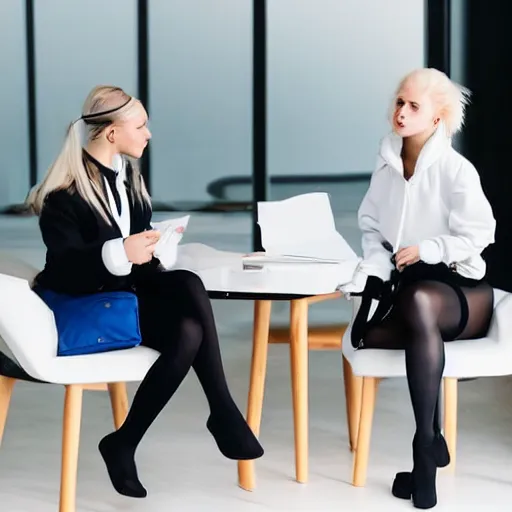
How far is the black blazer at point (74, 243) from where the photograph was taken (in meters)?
2.55

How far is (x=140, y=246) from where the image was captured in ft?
8.22

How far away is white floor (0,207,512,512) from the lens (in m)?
2.71

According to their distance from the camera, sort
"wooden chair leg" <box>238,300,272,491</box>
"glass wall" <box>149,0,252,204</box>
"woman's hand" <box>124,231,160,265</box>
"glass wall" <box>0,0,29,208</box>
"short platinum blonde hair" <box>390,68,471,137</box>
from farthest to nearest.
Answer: "glass wall" <box>0,0,29,208</box> < "glass wall" <box>149,0,252,204</box> < "wooden chair leg" <box>238,300,272,491</box> < "short platinum blonde hair" <box>390,68,471,137</box> < "woman's hand" <box>124,231,160,265</box>

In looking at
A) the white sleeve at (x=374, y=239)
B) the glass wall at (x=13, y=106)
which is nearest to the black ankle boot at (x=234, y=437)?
the white sleeve at (x=374, y=239)

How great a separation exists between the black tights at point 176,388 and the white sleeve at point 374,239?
0.48m

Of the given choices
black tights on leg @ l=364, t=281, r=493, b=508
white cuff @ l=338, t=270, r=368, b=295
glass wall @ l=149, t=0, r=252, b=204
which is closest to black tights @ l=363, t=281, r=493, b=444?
black tights on leg @ l=364, t=281, r=493, b=508

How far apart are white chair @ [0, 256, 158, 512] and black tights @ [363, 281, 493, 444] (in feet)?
2.04

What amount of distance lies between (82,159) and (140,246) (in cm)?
31

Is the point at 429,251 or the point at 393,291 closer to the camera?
the point at 429,251

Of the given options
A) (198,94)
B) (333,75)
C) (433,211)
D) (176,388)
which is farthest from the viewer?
(198,94)

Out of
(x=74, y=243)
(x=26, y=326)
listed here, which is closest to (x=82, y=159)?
(x=74, y=243)

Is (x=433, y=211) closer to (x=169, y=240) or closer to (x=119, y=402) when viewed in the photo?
(x=169, y=240)

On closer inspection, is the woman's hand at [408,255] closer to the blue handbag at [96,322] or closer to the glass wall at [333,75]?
the blue handbag at [96,322]

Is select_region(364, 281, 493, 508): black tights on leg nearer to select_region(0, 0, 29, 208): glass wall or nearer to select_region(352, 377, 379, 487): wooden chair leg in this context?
select_region(352, 377, 379, 487): wooden chair leg
